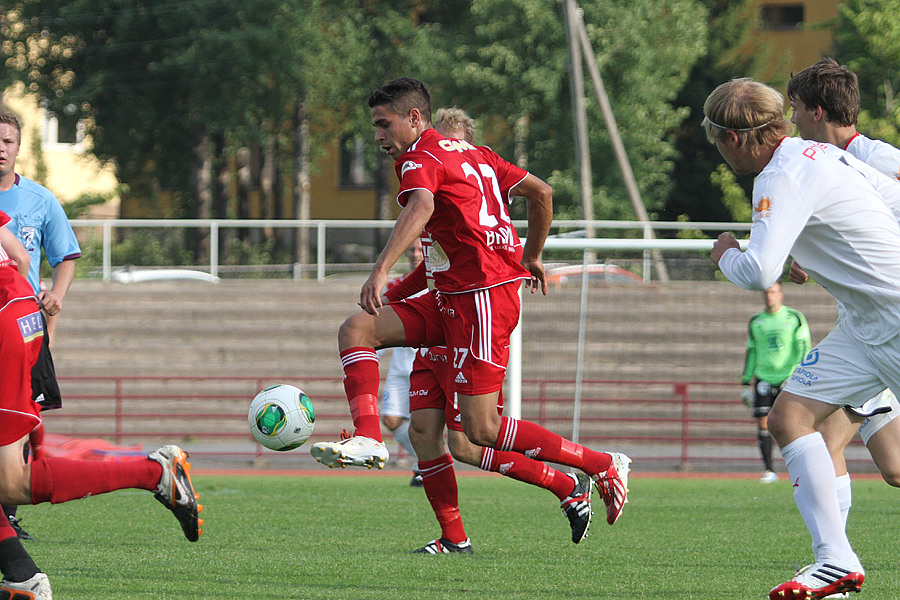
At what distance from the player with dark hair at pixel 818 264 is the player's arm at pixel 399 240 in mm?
1316

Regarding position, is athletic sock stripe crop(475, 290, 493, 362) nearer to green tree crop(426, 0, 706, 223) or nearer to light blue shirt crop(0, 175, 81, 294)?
light blue shirt crop(0, 175, 81, 294)

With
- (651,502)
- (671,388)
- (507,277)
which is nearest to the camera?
(507,277)

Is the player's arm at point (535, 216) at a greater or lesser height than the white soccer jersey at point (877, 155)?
lesser

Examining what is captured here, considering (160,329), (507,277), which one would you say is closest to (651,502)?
(507,277)

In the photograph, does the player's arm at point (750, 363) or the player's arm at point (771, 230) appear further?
the player's arm at point (750, 363)

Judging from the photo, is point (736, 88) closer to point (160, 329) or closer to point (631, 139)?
point (160, 329)

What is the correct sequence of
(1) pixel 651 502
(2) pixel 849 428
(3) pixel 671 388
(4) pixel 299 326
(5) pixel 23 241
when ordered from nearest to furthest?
(2) pixel 849 428 → (5) pixel 23 241 → (1) pixel 651 502 → (3) pixel 671 388 → (4) pixel 299 326

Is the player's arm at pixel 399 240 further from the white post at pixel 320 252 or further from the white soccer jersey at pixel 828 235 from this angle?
the white post at pixel 320 252

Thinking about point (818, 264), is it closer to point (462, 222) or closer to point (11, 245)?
point (462, 222)

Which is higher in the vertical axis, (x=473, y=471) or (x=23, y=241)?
(x=23, y=241)

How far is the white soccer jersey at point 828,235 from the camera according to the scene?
13.8ft

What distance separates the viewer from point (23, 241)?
6.67m

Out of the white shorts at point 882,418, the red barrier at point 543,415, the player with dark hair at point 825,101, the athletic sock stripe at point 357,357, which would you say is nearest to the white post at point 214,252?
the red barrier at point 543,415

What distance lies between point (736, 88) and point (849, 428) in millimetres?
1561
